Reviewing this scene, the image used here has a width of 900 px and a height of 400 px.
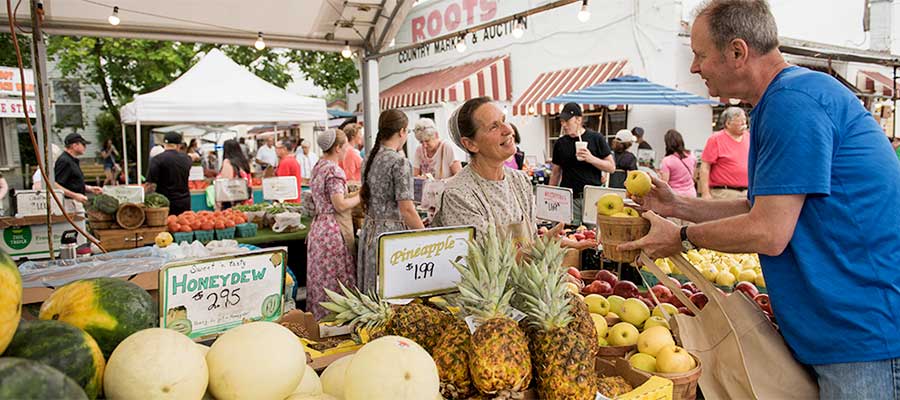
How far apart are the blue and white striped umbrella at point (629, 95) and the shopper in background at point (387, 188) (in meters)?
5.74

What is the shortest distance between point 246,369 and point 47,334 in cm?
38

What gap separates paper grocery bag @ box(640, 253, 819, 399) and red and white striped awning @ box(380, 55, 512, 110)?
40.0 feet

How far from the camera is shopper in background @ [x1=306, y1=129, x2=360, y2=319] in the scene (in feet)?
16.4

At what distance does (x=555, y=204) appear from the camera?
4.24 meters

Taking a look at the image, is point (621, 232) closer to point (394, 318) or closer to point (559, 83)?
point (394, 318)

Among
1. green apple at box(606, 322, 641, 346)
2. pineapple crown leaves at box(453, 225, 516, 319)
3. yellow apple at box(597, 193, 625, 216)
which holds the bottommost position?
green apple at box(606, 322, 641, 346)

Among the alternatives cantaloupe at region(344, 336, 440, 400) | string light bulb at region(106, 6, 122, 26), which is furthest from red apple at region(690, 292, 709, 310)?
string light bulb at region(106, 6, 122, 26)

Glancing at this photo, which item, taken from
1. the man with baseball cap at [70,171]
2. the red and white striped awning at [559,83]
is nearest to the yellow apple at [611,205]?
the man with baseball cap at [70,171]

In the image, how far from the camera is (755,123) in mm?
1854

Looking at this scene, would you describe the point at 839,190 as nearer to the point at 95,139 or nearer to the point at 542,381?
the point at 542,381

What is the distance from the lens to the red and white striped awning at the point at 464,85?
47.5 feet

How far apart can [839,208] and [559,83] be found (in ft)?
39.9

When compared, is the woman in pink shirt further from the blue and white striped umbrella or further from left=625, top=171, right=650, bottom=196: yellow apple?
left=625, top=171, right=650, bottom=196: yellow apple

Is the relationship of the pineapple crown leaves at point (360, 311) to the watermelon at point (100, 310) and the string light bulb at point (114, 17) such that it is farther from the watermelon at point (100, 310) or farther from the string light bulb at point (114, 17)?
the string light bulb at point (114, 17)
